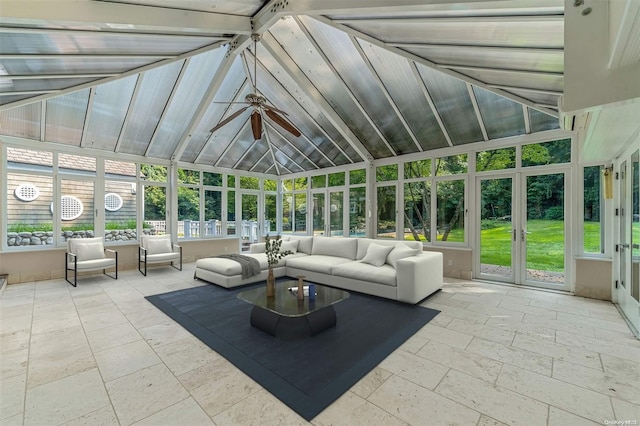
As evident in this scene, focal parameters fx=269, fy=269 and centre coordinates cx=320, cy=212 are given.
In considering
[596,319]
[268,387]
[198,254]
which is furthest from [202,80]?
[596,319]

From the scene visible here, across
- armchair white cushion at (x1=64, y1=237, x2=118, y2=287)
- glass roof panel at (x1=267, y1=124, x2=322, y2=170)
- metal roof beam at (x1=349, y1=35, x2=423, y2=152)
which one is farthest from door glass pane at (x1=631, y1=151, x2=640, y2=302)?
armchair white cushion at (x1=64, y1=237, x2=118, y2=287)

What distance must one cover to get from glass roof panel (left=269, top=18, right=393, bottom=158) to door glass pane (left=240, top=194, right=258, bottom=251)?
434 centimetres

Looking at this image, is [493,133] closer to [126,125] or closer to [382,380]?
[382,380]

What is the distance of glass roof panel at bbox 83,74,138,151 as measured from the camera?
492cm

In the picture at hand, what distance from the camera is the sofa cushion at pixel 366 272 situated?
4.20m

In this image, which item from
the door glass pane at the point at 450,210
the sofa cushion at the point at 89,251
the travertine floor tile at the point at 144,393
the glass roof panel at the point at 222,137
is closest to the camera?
the travertine floor tile at the point at 144,393

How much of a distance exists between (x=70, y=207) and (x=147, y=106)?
2.83 meters

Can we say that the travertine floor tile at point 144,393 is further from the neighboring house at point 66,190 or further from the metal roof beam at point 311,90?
the neighboring house at point 66,190

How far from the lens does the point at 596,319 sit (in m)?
3.48

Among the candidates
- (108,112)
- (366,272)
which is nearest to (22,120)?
(108,112)

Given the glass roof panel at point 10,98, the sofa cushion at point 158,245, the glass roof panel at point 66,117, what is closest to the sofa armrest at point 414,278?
the sofa cushion at point 158,245

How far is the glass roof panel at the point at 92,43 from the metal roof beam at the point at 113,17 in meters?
0.20

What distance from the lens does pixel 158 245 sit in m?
6.37

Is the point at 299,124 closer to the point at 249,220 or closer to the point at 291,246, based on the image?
the point at 291,246
